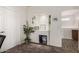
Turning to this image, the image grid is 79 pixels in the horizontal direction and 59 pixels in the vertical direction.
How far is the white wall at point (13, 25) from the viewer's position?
1617mm

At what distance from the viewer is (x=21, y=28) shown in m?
1.66

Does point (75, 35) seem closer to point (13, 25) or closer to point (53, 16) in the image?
point (53, 16)

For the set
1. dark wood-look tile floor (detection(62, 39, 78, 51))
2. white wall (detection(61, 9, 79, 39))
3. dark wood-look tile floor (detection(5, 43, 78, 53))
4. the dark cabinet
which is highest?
white wall (detection(61, 9, 79, 39))

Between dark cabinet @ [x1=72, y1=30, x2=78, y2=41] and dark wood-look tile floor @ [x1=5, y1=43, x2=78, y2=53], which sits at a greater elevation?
dark cabinet @ [x1=72, y1=30, x2=78, y2=41]

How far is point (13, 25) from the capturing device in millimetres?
1643

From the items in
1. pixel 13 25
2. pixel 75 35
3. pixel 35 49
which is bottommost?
pixel 35 49

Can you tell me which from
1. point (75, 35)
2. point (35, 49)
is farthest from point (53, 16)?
point (35, 49)

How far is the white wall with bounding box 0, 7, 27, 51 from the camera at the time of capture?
1.62 meters

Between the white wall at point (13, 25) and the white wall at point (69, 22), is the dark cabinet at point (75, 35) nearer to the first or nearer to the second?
the white wall at point (69, 22)

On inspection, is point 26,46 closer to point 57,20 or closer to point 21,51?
point 21,51

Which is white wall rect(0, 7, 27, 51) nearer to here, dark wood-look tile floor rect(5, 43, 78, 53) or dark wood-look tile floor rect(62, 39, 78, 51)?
dark wood-look tile floor rect(5, 43, 78, 53)

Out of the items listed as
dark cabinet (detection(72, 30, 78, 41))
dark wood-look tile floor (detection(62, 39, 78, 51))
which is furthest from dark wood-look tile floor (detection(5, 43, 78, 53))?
dark cabinet (detection(72, 30, 78, 41))
